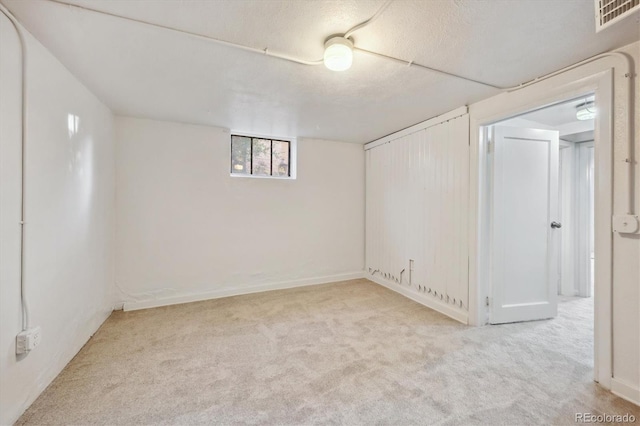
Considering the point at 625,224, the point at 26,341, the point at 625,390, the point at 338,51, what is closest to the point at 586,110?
the point at 625,224

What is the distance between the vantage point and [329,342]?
2373 mm

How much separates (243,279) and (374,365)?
2344mm

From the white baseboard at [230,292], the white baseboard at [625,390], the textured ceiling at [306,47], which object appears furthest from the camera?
the white baseboard at [230,292]

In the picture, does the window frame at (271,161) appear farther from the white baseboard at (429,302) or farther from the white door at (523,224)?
the white door at (523,224)

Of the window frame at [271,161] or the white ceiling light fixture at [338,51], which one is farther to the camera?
the window frame at [271,161]

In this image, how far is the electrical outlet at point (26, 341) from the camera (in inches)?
59.7

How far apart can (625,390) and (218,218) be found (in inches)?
161

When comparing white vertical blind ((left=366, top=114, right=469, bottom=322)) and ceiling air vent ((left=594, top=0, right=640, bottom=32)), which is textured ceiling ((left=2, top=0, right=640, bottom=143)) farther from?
white vertical blind ((left=366, top=114, right=469, bottom=322))

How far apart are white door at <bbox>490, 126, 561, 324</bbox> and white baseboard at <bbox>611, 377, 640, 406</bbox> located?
0.99 meters

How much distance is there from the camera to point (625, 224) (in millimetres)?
1708

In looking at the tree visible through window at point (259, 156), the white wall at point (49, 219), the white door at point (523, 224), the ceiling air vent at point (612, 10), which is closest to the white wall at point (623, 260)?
the ceiling air vent at point (612, 10)

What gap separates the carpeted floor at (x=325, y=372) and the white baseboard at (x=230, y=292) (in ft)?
0.74
